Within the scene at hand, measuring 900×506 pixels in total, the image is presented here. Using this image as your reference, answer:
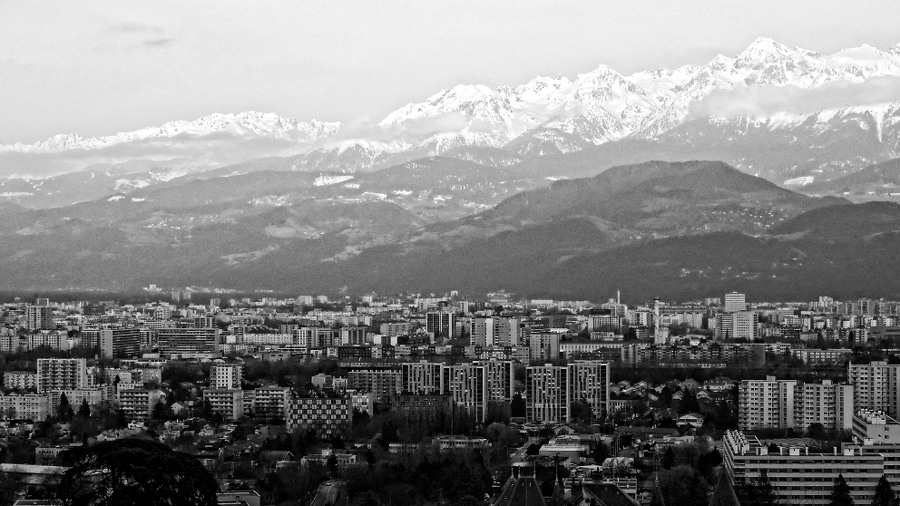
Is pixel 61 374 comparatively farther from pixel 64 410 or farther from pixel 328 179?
pixel 328 179

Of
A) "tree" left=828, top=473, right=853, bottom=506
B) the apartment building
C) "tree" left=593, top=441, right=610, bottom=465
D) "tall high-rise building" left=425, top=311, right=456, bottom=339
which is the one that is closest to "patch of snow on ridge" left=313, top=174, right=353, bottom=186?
"tall high-rise building" left=425, top=311, right=456, bottom=339

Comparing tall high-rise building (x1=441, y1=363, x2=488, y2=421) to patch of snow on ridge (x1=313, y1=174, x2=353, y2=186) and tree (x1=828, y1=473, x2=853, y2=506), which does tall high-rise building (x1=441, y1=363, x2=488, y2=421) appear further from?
patch of snow on ridge (x1=313, y1=174, x2=353, y2=186)

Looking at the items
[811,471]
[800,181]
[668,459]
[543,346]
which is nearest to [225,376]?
→ [543,346]

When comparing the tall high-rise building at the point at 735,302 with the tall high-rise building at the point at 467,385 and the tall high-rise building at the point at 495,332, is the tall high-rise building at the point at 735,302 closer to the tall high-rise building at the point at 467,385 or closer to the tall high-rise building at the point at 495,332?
the tall high-rise building at the point at 495,332

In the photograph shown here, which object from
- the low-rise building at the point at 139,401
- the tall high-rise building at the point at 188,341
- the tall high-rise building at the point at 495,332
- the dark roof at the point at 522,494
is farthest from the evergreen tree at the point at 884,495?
the tall high-rise building at the point at 495,332

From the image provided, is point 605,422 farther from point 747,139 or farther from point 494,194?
point 747,139
